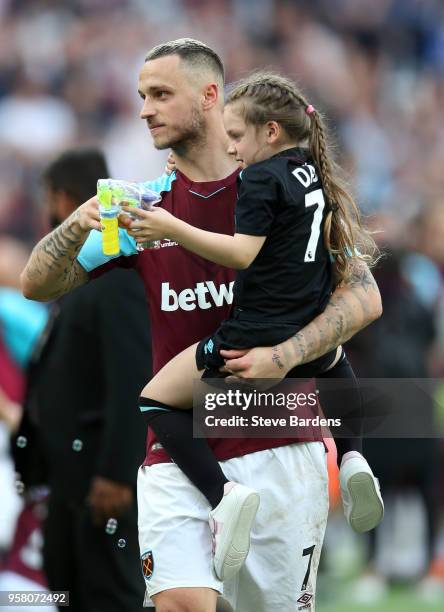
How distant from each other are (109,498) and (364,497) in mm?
1885

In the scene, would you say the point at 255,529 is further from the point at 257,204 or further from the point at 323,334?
the point at 257,204

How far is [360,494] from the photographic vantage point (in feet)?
15.3

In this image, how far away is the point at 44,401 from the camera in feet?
21.3

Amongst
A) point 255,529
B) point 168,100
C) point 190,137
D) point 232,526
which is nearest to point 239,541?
point 232,526

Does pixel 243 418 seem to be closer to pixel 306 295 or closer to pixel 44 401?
pixel 306 295

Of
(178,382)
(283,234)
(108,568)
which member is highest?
(283,234)

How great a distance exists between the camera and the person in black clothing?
20.4ft

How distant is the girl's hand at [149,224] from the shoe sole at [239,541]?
921mm

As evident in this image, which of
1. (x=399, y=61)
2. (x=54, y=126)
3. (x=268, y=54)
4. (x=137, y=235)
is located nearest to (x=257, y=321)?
(x=137, y=235)

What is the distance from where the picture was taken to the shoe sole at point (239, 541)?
433 centimetres

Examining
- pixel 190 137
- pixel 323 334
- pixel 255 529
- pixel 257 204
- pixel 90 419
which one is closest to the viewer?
pixel 257 204

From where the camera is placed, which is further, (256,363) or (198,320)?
(198,320)

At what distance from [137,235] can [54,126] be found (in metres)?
10.4

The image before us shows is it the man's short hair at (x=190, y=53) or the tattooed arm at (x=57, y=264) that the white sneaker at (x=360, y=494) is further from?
the man's short hair at (x=190, y=53)
